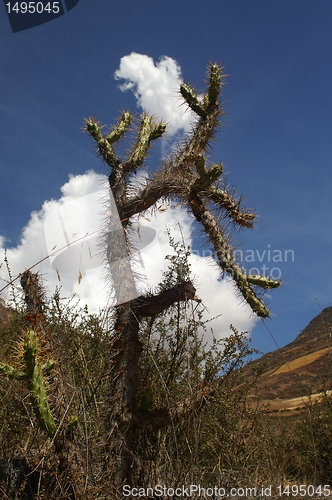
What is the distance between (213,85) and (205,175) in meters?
1.87

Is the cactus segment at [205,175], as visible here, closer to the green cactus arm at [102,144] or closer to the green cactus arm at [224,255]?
the green cactus arm at [224,255]

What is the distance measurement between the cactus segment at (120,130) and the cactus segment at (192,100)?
0.87 meters

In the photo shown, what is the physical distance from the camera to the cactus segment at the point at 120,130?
172 inches

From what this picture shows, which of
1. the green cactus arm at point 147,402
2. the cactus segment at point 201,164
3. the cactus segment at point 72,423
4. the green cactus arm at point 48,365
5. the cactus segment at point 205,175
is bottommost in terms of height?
the cactus segment at point 72,423

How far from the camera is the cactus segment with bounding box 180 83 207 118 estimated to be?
4410 millimetres

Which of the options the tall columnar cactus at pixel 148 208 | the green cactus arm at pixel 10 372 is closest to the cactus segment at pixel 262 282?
the tall columnar cactus at pixel 148 208

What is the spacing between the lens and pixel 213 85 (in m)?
4.38

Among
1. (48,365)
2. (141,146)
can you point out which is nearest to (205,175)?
(141,146)

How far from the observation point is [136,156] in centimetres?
420

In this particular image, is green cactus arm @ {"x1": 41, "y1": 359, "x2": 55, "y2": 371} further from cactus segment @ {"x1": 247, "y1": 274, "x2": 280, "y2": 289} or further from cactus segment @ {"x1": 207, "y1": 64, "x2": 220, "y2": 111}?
cactus segment @ {"x1": 207, "y1": 64, "x2": 220, "y2": 111}

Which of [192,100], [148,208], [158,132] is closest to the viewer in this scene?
[148,208]

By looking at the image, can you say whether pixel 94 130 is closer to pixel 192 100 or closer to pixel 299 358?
pixel 192 100

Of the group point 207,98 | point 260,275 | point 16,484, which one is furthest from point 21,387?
point 207,98

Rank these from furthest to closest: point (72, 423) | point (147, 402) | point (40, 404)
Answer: point (147, 402), point (72, 423), point (40, 404)
